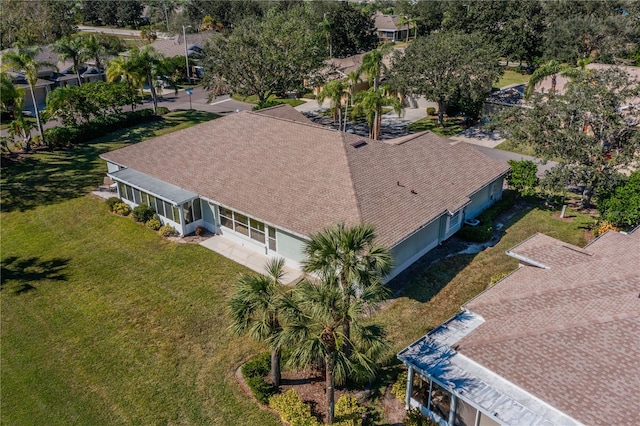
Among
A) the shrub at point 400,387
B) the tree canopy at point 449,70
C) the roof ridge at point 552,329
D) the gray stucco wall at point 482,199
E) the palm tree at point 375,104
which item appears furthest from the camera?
the tree canopy at point 449,70

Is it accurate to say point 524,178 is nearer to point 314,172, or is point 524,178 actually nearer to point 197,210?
point 314,172

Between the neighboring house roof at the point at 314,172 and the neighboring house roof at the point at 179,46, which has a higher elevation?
the neighboring house roof at the point at 179,46

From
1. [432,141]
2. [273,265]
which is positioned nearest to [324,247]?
[273,265]

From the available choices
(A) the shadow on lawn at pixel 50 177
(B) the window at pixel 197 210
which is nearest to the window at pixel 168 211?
(B) the window at pixel 197 210

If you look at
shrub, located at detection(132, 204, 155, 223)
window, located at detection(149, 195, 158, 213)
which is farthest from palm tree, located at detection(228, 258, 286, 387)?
shrub, located at detection(132, 204, 155, 223)

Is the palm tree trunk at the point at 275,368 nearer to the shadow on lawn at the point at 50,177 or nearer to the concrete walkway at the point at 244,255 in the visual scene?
the concrete walkway at the point at 244,255

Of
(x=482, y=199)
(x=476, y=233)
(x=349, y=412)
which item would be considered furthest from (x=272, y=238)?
(x=482, y=199)
